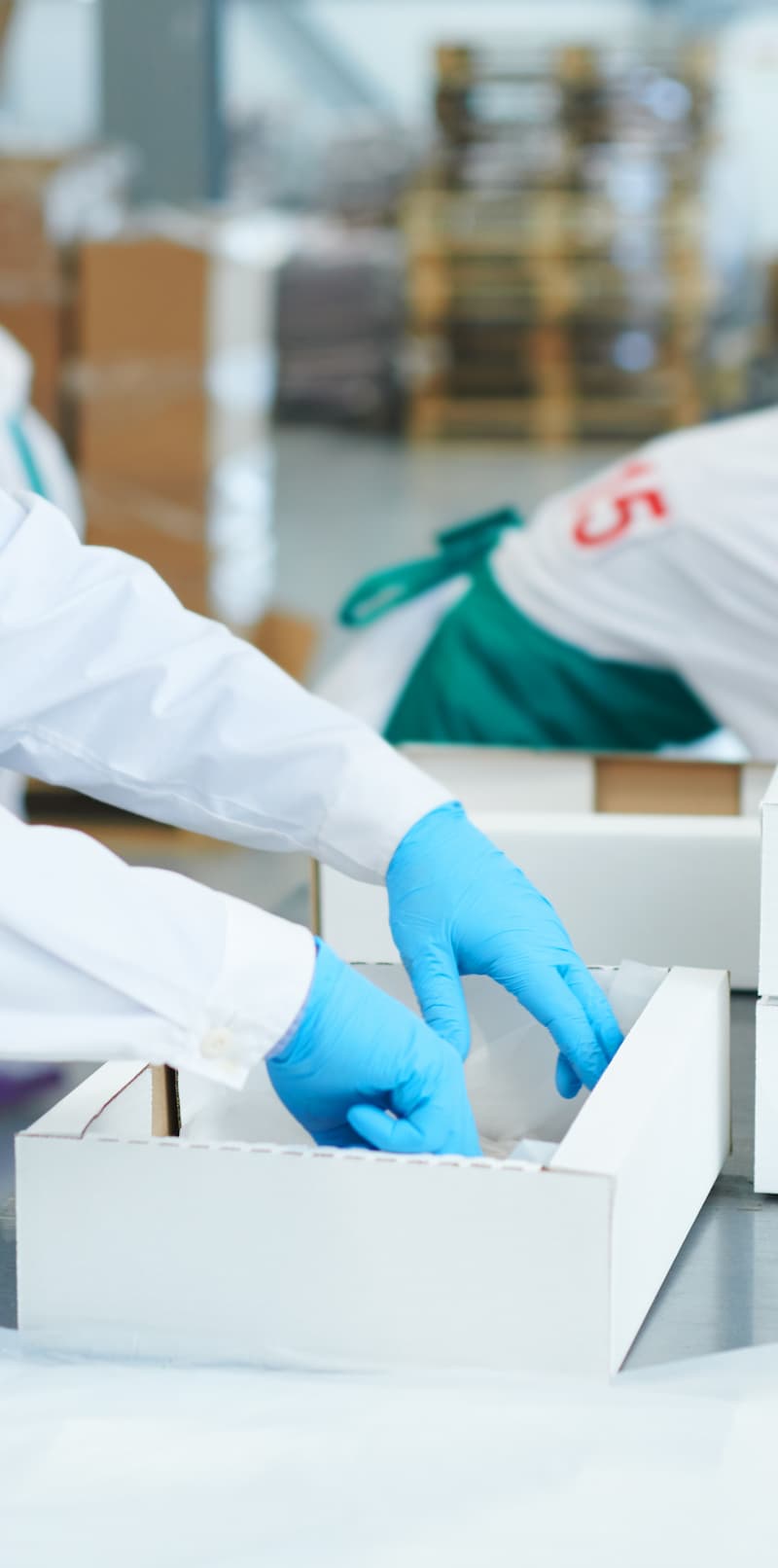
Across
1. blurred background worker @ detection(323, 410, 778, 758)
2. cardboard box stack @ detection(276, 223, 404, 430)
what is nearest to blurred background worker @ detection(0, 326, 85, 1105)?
blurred background worker @ detection(323, 410, 778, 758)

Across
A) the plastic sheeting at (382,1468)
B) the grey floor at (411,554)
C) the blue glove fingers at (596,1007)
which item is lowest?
the grey floor at (411,554)

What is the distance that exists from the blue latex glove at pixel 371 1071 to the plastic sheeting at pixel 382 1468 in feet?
0.43

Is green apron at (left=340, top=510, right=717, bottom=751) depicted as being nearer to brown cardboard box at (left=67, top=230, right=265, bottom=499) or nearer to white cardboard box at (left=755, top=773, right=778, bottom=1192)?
white cardboard box at (left=755, top=773, right=778, bottom=1192)

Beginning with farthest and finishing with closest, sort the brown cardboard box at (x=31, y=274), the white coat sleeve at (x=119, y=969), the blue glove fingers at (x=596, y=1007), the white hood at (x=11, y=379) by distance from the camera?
1. the brown cardboard box at (x=31, y=274)
2. the white hood at (x=11, y=379)
3. the blue glove fingers at (x=596, y=1007)
4. the white coat sleeve at (x=119, y=969)

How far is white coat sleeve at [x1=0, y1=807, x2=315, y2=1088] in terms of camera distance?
0.85m

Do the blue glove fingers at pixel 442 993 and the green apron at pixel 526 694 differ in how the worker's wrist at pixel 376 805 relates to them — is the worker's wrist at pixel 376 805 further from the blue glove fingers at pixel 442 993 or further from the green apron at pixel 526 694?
the green apron at pixel 526 694

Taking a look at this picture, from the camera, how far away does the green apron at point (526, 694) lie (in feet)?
6.61

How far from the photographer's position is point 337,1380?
0.85 meters

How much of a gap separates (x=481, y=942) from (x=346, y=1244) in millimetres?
311

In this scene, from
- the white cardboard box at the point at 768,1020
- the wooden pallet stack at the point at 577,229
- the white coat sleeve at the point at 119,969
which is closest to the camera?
the white coat sleeve at the point at 119,969

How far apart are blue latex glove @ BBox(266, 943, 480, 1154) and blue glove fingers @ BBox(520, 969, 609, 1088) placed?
4.5 inches

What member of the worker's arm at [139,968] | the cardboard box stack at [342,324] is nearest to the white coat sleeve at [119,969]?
the worker's arm at [139,968]

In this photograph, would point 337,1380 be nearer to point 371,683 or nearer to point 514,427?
point 371,683

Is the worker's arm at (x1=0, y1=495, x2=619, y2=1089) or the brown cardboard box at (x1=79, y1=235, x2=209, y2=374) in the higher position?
the brown cardboard box at (x1=79, y1=235, x2=209, y2=374)
